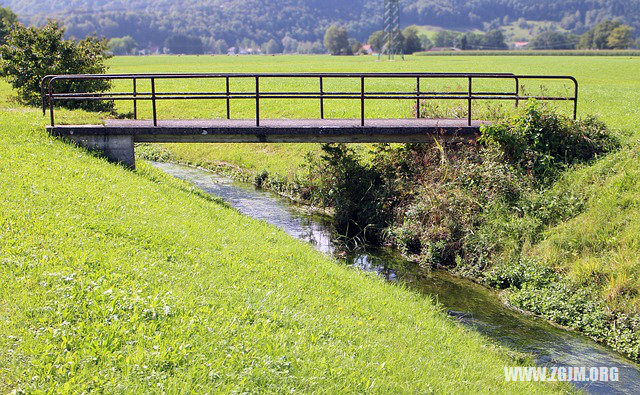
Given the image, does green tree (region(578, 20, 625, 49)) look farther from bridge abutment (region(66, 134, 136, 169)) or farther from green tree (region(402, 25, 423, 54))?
bridge abutment (region(66, 134, 136, 169))

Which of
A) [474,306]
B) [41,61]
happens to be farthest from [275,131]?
[41,61]

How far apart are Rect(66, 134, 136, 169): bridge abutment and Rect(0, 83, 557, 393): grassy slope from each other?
3.89m

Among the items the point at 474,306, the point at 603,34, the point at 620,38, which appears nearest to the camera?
the point at 474,306

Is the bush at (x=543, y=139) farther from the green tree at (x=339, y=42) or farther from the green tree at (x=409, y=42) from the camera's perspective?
the green tree at (x=339, y=42)

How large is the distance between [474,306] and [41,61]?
2031 centimetres

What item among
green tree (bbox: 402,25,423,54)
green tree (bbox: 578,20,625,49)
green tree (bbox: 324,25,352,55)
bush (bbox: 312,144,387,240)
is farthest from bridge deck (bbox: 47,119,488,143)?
green tree (bbox: 324,25,352,55)

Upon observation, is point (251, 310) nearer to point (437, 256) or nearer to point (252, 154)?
point (437, 256)

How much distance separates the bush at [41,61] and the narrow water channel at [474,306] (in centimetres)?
1016

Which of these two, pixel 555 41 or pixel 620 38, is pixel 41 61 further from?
pixel 555 41

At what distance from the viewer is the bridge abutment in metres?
17.2

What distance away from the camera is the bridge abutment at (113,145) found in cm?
1717

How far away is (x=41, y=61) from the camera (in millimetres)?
26219

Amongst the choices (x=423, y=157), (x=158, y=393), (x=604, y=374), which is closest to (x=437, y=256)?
(x=423, y=157)

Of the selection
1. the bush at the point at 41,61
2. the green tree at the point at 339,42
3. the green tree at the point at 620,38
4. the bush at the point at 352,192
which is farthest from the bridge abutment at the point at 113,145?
the green tree at the point at 339,42
